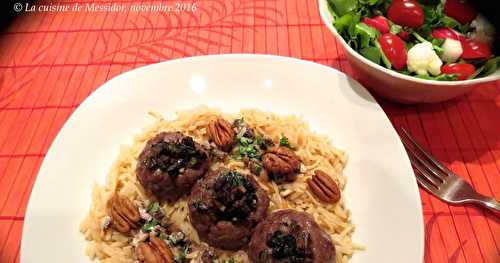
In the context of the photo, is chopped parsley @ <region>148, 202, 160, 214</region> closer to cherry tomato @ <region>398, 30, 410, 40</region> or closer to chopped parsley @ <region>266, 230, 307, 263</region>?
chopped parsley @ <region>266, 230, 307, 263</region>

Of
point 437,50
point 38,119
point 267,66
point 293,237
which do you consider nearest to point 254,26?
point 267,66

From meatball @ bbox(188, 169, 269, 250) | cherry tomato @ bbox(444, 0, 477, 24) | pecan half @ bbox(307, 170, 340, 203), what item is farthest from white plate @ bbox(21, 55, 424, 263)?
cherry tomato @ bbox(444, 0, 477, 24)

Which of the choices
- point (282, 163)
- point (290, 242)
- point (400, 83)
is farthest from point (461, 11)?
point (290, 242)

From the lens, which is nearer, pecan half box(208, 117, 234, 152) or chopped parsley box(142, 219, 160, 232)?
chopped parsley box(142, 219, 160, 232)

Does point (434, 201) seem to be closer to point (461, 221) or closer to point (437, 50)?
point (461, 221)

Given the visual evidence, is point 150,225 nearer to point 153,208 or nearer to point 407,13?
point 153,208

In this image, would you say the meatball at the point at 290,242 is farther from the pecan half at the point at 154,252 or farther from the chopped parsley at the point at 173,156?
the chopped parsley at the point at 173,156
